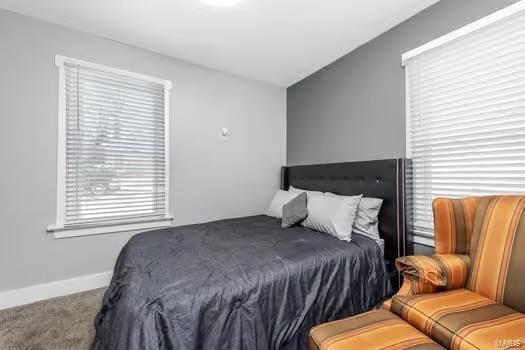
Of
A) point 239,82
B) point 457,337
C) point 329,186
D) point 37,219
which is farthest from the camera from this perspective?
point 239,82

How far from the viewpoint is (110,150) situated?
96.7 inches

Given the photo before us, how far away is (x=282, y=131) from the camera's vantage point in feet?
11.9

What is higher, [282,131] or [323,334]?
[282,131]

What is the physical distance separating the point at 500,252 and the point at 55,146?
3.37 metres

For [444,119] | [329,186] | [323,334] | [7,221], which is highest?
[444,119]

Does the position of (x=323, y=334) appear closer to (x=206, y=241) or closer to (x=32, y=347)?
(x=206, y=241)

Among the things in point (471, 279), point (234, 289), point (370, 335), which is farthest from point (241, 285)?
point (471, 279)

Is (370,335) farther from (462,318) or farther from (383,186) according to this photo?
(383,186)

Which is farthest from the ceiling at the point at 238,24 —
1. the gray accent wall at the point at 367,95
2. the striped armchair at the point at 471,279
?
the striped armchair at the point at 471,279

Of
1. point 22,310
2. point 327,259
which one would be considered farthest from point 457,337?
point 22,310

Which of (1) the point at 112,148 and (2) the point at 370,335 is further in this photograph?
(1) the point at 112,148

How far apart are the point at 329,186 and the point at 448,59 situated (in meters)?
1.49

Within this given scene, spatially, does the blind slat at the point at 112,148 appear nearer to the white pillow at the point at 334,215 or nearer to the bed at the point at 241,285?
the bed at the point at 241,285

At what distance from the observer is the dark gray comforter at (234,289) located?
102 cm
